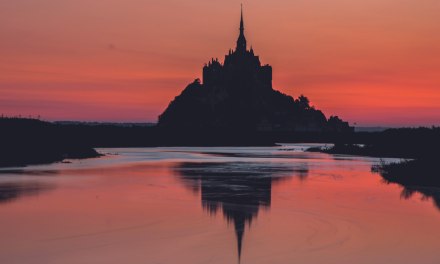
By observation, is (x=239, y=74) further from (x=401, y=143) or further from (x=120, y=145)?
(x=401, y=143)

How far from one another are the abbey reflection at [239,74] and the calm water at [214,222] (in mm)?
139183

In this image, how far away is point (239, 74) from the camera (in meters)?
162

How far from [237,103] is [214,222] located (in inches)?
5720

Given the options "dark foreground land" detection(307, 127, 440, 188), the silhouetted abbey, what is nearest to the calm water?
"dark foreground land" detection(307, 127, 440, 188)

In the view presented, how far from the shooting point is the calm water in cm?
Result: 1009

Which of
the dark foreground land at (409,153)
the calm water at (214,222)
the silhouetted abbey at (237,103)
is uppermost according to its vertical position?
the silhouetted abbey at (237,103)

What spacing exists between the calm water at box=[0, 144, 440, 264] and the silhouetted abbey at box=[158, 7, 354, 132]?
131307 mm

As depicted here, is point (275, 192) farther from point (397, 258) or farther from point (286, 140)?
point (286, 140)

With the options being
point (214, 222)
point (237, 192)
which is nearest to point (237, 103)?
point (237, 192)

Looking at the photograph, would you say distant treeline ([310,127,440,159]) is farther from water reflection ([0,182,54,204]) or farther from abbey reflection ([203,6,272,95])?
abbey reflection ([203,6,272,95])

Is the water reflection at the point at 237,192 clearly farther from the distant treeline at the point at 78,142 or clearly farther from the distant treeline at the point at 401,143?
the distant treeline at the point at 401,143

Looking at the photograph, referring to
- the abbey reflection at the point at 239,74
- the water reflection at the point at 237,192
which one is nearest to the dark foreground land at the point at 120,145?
the water reflection at the point at 237,192

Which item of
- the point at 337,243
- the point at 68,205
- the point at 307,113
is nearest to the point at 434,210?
the point at 337,243

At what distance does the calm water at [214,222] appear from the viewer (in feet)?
33.1
